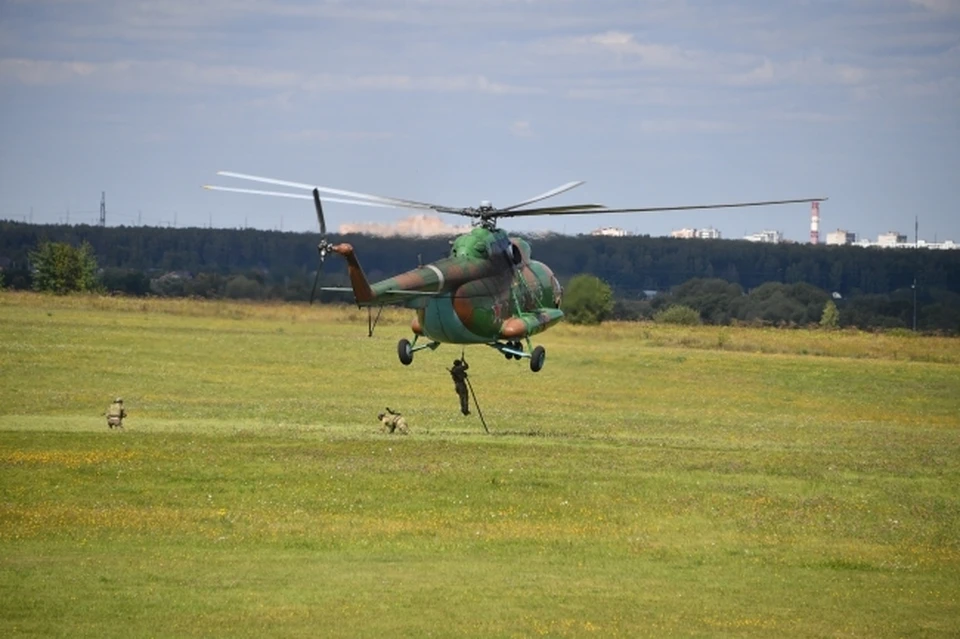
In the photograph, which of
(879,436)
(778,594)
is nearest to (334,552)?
(778,594)

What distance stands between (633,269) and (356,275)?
399 ft

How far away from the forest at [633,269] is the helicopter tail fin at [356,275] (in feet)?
70.4

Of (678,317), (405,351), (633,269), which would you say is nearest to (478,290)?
(405,351)

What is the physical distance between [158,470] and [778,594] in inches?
603

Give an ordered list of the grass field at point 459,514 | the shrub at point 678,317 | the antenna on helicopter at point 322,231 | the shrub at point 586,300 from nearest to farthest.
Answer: the grass field at point 459,514
the antenna on helicopter at point 322,231
the shrub at point 586,300
the shrub at point 678,317

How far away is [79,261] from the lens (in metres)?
122

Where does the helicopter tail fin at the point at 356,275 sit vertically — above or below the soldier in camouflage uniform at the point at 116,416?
above

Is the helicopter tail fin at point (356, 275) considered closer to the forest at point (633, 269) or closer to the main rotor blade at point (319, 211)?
the main rotor blade at point (319, 211)

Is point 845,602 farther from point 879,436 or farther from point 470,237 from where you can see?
point 879,436

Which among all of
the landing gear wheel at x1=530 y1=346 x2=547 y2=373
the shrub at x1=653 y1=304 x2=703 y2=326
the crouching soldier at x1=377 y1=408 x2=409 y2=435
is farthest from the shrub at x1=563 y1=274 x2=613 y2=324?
the landing gear wheel at x1=530 y1=346 x2=547 y2=373

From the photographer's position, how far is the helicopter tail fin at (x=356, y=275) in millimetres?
40344

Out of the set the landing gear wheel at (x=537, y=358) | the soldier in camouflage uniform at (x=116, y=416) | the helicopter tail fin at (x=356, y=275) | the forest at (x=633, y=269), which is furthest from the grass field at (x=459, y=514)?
the forest at (x=633, y=269)

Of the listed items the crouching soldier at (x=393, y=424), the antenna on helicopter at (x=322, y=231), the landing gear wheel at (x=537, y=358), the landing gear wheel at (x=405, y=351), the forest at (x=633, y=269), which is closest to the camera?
the antenna on helicopter at (x=322, y=231)

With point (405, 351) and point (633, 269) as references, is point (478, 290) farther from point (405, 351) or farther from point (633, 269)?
point (633, 269)
